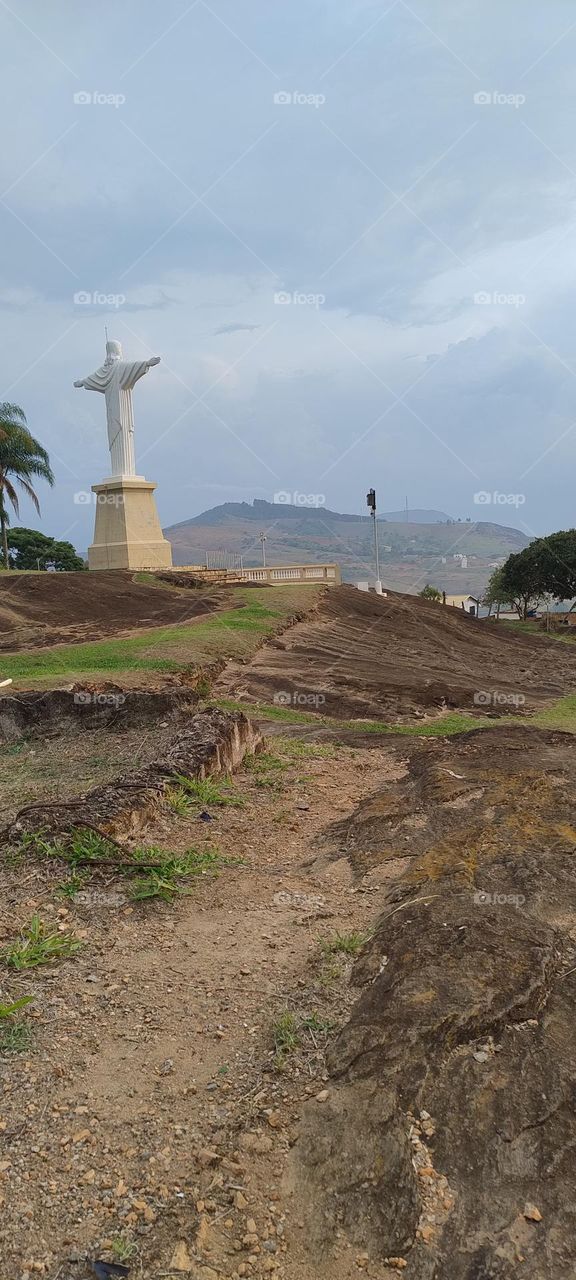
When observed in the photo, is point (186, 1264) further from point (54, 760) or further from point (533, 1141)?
point (54, 760)

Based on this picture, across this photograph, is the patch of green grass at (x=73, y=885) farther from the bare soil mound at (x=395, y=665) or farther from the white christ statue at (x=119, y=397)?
the white christ statue at (x=119, y=397)

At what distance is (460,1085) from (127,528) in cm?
2880

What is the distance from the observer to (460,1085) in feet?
11.1

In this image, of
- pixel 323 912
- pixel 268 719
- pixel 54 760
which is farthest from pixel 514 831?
pixel 268 719

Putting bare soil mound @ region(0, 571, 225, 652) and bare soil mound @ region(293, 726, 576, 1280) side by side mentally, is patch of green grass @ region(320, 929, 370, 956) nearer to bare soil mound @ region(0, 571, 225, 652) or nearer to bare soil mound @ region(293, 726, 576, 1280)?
bare soil mound @ region(293, 726, 576, 1280)

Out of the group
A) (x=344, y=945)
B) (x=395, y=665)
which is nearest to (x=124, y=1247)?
(x=344, y=945)

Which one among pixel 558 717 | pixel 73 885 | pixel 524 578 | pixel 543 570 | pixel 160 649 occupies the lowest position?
pixel 558 717

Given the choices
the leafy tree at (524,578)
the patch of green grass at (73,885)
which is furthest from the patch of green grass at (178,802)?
the leafy tree at (524,578)

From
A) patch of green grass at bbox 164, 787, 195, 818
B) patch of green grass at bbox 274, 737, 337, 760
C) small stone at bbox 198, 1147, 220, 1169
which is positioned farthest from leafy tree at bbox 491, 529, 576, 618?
small stone at bbox 198, 1147, 220, 1169

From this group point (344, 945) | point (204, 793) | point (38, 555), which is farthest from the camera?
point (38, 555)

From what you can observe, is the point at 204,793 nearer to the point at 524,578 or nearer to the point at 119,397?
the point at 119,397

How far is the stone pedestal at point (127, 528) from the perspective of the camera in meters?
30.8

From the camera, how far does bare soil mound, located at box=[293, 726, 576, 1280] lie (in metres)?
2.82

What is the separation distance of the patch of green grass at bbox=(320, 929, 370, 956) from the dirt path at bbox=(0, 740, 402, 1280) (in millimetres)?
41
